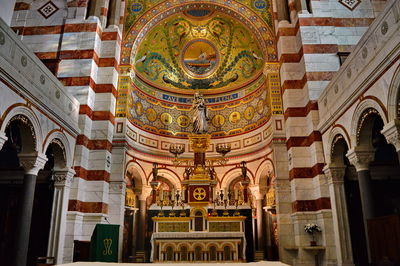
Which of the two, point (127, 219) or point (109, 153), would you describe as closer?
point (109, 153)

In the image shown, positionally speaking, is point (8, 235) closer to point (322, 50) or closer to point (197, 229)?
point (197, 229)

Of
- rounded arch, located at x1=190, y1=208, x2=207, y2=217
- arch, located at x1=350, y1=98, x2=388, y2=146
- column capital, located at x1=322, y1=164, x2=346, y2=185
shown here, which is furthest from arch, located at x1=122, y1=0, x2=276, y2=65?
rounded arch, located at x1=190, y1=208, x2=207, y2=217

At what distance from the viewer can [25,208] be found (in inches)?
340

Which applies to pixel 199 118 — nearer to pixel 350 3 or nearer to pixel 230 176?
pixel 230 176

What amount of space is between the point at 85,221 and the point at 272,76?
28.6ft

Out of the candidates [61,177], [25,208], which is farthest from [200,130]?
[25,208]

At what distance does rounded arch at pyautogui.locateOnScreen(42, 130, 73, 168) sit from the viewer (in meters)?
9.67

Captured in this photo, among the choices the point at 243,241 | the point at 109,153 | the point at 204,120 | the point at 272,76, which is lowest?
the point at 243,241

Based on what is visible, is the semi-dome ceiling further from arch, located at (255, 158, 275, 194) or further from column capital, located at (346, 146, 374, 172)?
column capital, located at (346, 146, 374, 172)

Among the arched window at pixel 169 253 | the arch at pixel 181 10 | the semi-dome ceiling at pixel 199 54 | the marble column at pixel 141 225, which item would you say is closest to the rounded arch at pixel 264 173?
the semi-dome ceiling at pixel 199 54

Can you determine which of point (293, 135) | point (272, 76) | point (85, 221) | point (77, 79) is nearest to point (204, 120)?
point (272, 76)

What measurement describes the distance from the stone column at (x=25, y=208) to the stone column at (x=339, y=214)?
26.8 ft

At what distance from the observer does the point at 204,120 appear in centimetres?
1506

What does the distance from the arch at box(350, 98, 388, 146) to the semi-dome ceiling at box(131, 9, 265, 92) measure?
25.1 feet
